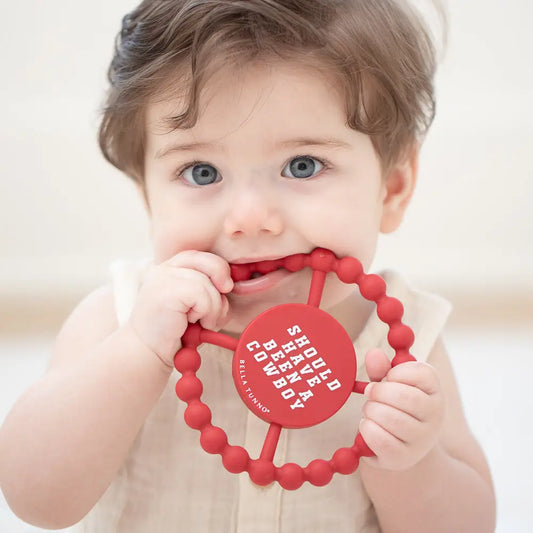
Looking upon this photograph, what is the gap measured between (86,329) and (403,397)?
1.28 feet

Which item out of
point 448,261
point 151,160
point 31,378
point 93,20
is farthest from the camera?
point 448,261

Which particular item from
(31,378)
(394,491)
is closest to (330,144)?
(394,491)

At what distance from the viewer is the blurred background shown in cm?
157

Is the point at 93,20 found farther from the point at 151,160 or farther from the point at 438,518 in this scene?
the point at 438,518

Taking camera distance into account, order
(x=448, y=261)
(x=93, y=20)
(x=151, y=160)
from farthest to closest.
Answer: (x=448, y=261) < (x=93, y=20) < (x=151, y=160)

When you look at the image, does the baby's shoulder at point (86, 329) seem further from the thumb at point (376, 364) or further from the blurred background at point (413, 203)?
the blurred background at point (413, 203)

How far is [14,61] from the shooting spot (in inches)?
62.2

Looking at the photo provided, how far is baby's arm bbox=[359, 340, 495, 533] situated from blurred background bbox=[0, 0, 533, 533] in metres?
0.52

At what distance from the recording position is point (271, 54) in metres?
0.75

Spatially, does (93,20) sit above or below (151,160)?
above

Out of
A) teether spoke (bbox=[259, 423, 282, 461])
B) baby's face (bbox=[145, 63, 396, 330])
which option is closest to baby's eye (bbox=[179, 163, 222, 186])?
baby's face (bbox=[145, 63, 396, 330])

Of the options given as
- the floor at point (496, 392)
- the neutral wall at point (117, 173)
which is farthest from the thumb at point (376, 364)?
the neutral wall at point (117, 173)

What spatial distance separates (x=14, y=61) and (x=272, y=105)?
3.25 ft

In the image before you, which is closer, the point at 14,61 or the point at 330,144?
the point at 330,144
